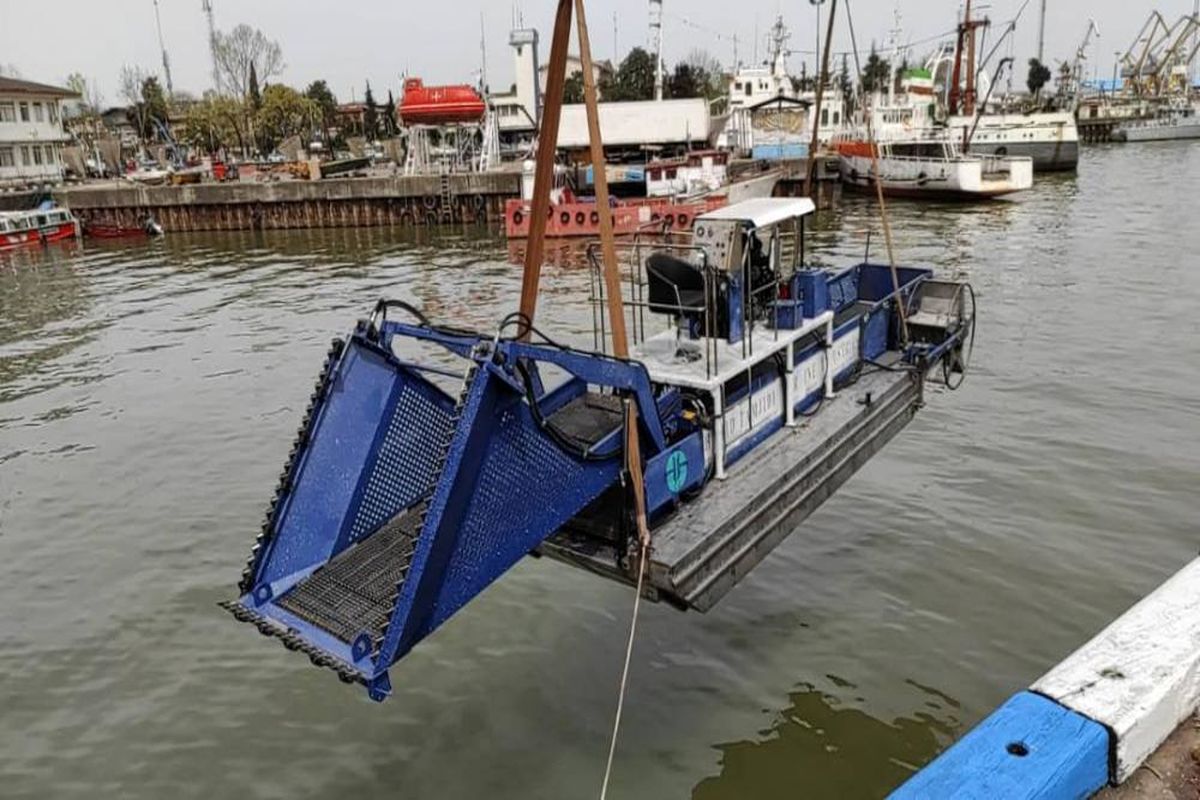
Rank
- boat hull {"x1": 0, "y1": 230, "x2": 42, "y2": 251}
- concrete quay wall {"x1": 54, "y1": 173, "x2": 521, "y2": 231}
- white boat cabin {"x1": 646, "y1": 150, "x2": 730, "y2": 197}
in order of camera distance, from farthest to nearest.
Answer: concrete quay wall {"x1": 54, "y1": 173, "x2": 521, "y2": 231} < boat hull {"x1": 0, "y1": 230, "x2": 42, "y2": 251} < white boat cabin {"x1": 646, "y1": 150, "x2": 730, "y2": 197}

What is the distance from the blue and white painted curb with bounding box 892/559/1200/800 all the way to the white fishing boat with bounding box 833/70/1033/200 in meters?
28.6

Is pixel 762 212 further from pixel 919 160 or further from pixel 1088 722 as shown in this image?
pixel 919 160

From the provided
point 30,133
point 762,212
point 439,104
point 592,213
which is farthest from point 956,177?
point 30,133

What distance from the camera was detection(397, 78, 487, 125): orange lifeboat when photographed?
40.7m

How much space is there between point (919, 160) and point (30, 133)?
164 ft

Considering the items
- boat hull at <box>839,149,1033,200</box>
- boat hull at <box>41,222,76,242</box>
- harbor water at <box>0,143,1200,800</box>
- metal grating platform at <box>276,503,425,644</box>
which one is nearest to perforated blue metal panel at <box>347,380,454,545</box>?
metal grating platform at <box>276,503,425,644</box>

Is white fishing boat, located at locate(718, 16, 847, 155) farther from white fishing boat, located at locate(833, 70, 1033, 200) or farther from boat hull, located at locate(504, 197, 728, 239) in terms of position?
boat hull, located at locate(504, 197, 728, 239)

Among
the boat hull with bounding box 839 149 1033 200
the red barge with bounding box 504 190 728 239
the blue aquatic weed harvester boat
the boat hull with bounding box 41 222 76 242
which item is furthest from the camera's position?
the boat hull with bounding box 41 222 76 242

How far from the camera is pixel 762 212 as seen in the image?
7.45 m

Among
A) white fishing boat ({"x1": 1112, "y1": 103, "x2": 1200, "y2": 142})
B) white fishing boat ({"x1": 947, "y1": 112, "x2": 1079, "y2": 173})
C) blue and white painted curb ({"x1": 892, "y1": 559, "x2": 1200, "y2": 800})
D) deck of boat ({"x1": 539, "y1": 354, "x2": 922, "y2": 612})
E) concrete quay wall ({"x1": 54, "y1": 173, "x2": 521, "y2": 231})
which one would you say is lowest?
deck of boat ({"x1": 539, "y1": 354, "x2": 922, "y2": 612})

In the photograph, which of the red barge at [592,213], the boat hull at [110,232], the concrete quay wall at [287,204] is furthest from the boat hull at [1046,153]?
the boat hull at [110,232]

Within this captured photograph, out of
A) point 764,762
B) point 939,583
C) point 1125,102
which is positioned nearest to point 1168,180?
point 939,583

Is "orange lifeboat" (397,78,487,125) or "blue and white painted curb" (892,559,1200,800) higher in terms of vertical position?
"orange lifeboat" (397,78,487,125)

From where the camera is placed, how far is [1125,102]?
89.4 m
